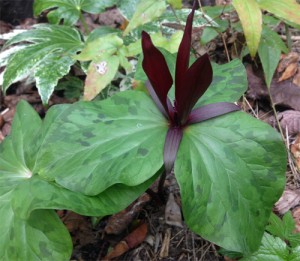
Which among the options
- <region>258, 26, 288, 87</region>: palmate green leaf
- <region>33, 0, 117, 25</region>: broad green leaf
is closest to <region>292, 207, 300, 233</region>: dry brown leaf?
<region>258, 26, 288, 87</region>: palmate green leaf

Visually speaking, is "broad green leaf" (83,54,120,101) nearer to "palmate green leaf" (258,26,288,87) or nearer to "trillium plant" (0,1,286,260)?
"trillium plant" (0,1,286,260)

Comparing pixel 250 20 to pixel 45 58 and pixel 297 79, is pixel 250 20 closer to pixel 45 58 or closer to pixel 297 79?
pixel 297 79

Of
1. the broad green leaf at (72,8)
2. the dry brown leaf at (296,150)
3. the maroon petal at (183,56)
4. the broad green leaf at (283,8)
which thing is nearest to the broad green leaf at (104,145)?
the maroon petal at (183,56)

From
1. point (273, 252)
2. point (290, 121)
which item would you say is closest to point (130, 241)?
point (273, 252)

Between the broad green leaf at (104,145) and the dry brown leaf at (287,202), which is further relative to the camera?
the dry brown leaf at (287,202)

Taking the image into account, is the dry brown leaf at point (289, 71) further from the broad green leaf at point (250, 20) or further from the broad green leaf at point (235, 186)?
the broad green leaf at point (235, 186)

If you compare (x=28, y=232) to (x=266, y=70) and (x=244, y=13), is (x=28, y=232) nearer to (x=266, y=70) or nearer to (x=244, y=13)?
(x=244, y=13)

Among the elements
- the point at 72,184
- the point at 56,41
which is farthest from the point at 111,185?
the point at 56,41
